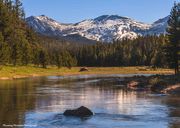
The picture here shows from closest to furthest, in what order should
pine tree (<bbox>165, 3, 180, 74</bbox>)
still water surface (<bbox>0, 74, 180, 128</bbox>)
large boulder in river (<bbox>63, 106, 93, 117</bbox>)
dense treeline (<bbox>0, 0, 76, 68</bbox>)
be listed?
still water surface (<bbox>0, 74, 180, 128</bbox>), large boulder in river (<bbox>63, 106, 93, 117</bbox>), pine tree (<bbox>165, 3, 180, 74</bbox>), dense treeline (<bbox>0, 0, 76, 68</bbox>)

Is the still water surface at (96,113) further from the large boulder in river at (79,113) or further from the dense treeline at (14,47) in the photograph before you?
the dense treeline at (14,47)

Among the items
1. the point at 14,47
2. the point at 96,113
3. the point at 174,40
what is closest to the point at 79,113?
the point at 96,113

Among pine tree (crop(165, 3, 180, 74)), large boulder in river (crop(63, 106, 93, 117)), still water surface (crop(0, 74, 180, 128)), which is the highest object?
pine tree (crop(165, 3, 180, 74))

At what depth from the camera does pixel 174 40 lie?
102 metres

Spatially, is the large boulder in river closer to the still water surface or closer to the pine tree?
the still water surface

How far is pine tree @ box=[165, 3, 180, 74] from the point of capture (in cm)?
10144

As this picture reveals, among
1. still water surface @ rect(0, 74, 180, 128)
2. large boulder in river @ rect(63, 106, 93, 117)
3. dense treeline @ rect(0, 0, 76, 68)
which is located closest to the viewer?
still water surface @ rect(0, 74, 180, 128)

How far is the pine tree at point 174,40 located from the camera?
101 m

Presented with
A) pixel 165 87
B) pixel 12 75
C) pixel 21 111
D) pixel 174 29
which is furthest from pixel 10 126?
pixel 12 75

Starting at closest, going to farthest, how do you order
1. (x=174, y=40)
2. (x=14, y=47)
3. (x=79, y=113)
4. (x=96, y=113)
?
1. (x=79, y=113)
2. (x=96, y=113)
3. (x=174, y=40)
4. (x=14, y=47)

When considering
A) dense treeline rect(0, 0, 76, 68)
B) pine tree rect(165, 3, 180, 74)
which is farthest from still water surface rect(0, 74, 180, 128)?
dense treeline rect(0, 0, 76, 68)

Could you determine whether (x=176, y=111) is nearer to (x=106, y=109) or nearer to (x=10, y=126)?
→ (x=106, y=109)

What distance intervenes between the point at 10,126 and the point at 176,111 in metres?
15.7

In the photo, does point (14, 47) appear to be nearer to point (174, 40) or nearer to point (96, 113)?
point (174, 40)
